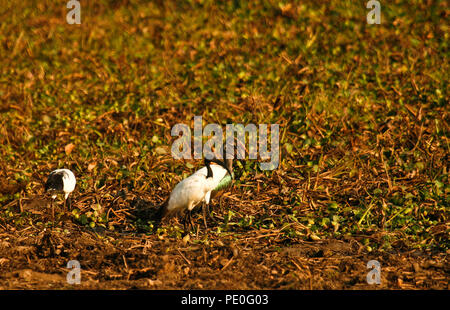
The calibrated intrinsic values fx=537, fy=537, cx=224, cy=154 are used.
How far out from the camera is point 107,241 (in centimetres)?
439

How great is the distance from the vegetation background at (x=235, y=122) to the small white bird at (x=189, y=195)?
0.57ft

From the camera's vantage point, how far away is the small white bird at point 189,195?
4.58 m

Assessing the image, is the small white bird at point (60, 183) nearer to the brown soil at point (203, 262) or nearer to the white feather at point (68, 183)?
the white feather at point (68, 183)

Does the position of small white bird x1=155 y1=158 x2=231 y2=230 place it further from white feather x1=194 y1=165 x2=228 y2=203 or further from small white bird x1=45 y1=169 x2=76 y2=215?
small white bird x1=45 y1=169 x2=76 y2=215

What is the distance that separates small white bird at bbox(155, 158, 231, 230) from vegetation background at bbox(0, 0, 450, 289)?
0.17 metres

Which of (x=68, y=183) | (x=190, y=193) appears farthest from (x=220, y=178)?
(x=68, y=183)

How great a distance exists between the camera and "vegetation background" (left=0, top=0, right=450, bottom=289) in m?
4.09

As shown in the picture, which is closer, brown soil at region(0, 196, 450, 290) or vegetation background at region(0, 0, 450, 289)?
brown soil at region(0, 196, 450, 290)

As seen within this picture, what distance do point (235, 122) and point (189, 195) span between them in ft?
5.68

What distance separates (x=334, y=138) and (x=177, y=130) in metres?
1.74

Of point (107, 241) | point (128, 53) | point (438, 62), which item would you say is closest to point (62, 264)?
point (107, 241)

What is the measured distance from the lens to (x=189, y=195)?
15.0ft

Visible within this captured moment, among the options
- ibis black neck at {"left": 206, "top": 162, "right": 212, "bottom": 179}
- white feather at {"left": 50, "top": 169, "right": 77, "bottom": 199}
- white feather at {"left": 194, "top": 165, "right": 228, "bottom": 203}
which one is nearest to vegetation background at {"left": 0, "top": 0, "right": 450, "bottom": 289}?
white feather at {"left": 50, "top": 169, "right": 77, "bottom": 199}

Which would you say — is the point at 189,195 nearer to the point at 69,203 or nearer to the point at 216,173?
the point at 216,173
